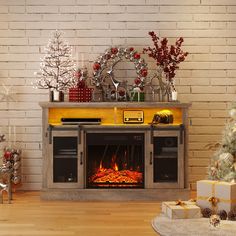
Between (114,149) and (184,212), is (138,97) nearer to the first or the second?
(114,149)

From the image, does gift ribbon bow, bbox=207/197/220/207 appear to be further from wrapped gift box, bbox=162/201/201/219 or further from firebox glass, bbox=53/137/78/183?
firebox glass, bbox=53/137/78/183

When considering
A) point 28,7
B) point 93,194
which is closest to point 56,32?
point 28,7

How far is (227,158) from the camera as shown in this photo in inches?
211

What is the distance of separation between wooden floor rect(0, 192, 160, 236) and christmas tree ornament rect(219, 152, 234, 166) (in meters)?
0.91

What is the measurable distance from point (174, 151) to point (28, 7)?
2635 millimetres

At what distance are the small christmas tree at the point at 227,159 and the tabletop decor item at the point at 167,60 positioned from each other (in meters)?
1.70

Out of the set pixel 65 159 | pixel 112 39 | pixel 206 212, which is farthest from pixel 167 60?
pixel 206 212

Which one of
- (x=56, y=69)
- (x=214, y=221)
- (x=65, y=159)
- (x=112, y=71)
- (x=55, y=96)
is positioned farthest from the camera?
(x=56, y=69)

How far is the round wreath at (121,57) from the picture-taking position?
7.29m

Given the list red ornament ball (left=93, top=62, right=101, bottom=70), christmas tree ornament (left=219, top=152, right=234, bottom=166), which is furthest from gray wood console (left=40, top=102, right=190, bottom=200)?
christmas tree ornament (left=219, top=152, right=234, bottom=166)

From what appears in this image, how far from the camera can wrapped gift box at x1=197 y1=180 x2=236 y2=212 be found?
4508mm

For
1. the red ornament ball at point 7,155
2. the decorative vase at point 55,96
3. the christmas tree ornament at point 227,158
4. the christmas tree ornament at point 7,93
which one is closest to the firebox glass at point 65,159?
Result: the decorative vase at point 55,96

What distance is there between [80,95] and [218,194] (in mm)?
3007

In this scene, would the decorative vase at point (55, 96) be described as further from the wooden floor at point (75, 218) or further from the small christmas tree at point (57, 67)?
the wooden floor at point (75, 218)
